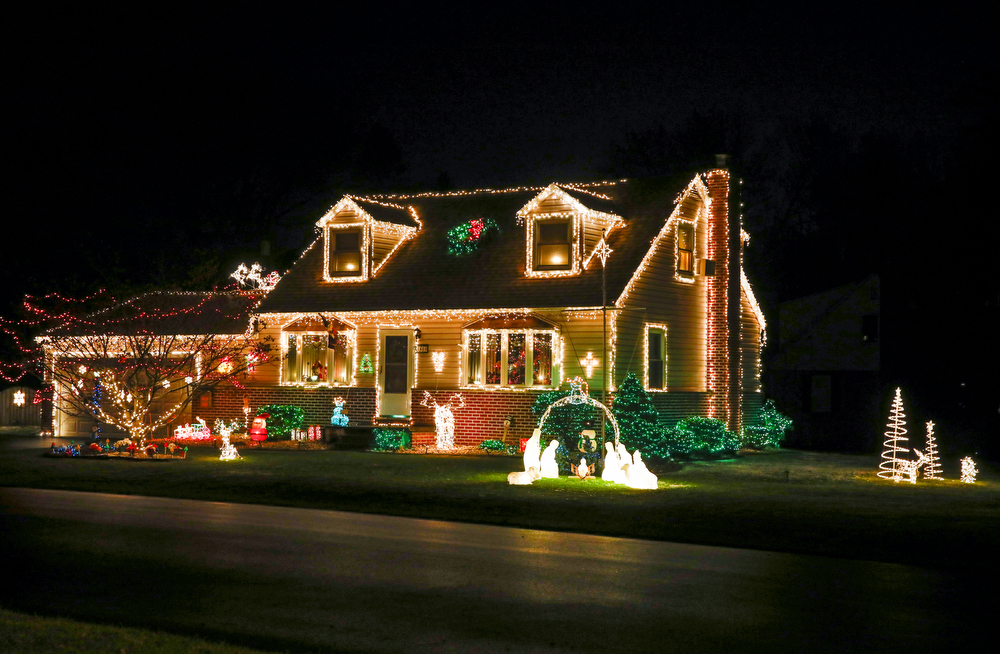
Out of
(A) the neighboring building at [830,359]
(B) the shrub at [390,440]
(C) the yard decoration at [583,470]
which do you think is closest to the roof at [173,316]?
(B) the shrub at [390,440]

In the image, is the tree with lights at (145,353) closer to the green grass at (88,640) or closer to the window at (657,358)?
the window at (657,358)

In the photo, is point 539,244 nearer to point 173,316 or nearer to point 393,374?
point 393,374

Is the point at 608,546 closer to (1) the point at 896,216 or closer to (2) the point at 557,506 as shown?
(2) the point at 557,506

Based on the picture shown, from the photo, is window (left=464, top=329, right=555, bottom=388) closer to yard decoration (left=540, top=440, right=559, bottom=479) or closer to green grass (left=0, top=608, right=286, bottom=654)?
yard decoration (left=540, top=440, right=559, bottom=479)

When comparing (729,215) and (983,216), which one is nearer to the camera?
(983,216)

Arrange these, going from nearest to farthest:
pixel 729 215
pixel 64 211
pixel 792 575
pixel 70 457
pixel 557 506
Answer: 1. pixel 792 575
2. pixel 557 506
3. pixel 70 457
4. pixel 729 215
5. pixel 64 211

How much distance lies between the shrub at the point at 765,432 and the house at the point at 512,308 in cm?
87

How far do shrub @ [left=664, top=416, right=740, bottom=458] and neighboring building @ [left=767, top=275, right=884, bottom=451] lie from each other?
51.8ft

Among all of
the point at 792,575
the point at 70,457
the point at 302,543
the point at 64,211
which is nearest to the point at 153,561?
the point at 302,543

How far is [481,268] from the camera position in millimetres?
30531

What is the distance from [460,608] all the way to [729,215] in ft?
75.5

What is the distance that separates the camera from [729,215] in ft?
101

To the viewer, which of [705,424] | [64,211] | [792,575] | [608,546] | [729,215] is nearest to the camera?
[792,575]

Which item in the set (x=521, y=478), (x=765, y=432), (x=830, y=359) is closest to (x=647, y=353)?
(x=765, y=432)
